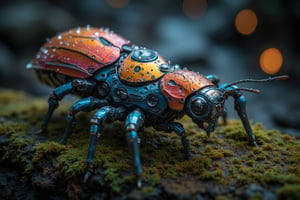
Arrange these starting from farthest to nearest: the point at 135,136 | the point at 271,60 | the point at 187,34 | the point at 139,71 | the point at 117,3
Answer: the point at 117,3 < the point at 187,34 < the point at 271,60 < the point at 139,71 < the point at 135,136

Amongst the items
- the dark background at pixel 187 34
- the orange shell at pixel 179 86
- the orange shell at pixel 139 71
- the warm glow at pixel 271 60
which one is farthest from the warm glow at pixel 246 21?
the orange shell at pixel 179 86

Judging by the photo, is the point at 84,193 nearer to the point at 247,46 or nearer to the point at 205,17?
the point at 247,46

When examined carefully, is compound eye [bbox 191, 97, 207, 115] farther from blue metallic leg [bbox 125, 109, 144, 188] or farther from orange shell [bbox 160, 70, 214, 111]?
blue metallic leg [bbox 125, 109, 144, 188]

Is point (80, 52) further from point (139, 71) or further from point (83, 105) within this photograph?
point (139, 71)

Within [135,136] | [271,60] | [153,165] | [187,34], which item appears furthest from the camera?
[187,34]

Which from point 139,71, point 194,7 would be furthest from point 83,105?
point 194,7

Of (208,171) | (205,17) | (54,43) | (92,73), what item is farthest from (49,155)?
(205,17)

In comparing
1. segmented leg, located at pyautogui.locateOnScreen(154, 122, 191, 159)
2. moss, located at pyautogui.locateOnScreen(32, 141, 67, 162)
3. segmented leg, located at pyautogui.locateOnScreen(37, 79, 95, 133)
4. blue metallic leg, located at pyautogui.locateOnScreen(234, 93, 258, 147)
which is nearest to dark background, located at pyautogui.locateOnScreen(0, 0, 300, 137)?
blue metallic leg, located at pyautogui.locateOnScreen(234, 93, 258, 147)
